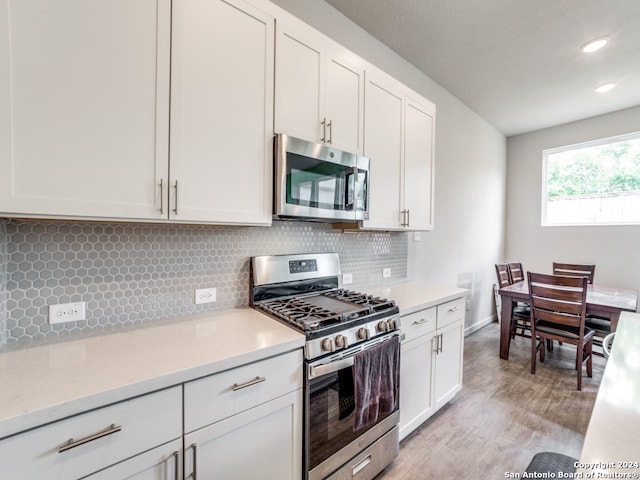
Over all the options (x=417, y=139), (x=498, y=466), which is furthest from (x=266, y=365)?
(x=417, y=139)

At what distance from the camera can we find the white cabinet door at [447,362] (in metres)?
2.08

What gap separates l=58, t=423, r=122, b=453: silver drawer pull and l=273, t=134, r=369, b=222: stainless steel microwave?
3.37 feet

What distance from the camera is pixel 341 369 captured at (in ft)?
4.52

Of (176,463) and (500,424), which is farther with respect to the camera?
(500,424)

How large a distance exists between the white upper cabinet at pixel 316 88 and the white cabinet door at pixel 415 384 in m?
1.35

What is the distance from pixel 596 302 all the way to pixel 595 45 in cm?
228

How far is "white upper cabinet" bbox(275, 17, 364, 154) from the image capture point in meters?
1.53

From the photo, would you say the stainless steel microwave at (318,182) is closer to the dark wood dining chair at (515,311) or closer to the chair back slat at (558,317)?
the chair back slat at (558,317)

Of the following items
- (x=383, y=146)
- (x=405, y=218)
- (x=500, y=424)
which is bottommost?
(x=500, y=424)

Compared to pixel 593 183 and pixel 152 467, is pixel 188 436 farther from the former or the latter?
pixel 593 183

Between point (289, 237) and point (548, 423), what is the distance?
7.75 feet

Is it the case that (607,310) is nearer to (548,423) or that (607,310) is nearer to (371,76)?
(548,423)

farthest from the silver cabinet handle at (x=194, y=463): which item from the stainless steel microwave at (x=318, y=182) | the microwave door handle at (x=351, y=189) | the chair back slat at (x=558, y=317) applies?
the chair back slat at (x=558, y=317)

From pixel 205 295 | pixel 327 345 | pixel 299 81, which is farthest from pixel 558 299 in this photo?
pixel 205 295
